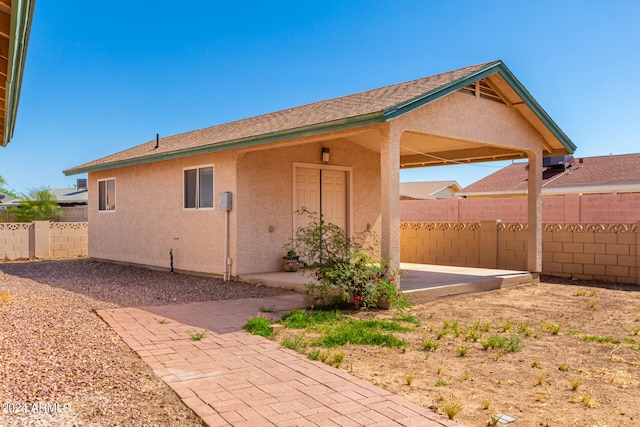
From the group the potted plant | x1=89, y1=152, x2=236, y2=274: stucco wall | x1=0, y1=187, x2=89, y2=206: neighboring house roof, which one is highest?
x1=0, y1=187, x2=89, y2=206: neighboring house roof

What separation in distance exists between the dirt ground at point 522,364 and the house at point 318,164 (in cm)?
200

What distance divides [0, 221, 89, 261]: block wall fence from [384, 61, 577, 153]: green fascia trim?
14893 millimetres

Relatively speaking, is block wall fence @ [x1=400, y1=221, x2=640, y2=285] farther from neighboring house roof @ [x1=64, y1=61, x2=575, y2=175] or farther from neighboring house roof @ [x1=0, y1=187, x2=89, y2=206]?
neighboring house roof @ [x1=0, y1=187, x2=89, y2=206]

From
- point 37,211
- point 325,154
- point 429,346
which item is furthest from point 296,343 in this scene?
point 37,211

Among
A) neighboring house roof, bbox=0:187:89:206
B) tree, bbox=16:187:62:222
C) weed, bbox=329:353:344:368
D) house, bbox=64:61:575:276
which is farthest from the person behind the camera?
neighboring house roof, bbox=0:187:89:206

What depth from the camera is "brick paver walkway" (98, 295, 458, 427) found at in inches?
141

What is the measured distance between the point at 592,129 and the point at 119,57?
60.5 feet

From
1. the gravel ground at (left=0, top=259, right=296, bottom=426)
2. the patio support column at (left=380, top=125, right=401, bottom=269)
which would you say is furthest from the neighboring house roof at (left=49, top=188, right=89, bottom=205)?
the patio support column at (left=380, top=125, right=401, bottom=269)

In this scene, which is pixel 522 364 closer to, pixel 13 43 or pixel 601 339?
pixel 601 339

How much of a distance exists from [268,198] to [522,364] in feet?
23.1

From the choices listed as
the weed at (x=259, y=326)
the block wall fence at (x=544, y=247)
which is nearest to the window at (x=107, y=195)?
the block wall fence at (x=544, y=247)

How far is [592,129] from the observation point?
19.2 meters

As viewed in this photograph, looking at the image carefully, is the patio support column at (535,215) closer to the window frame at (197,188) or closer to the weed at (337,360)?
the window frame at (197,188)

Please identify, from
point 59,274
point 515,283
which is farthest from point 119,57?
point 515,283
